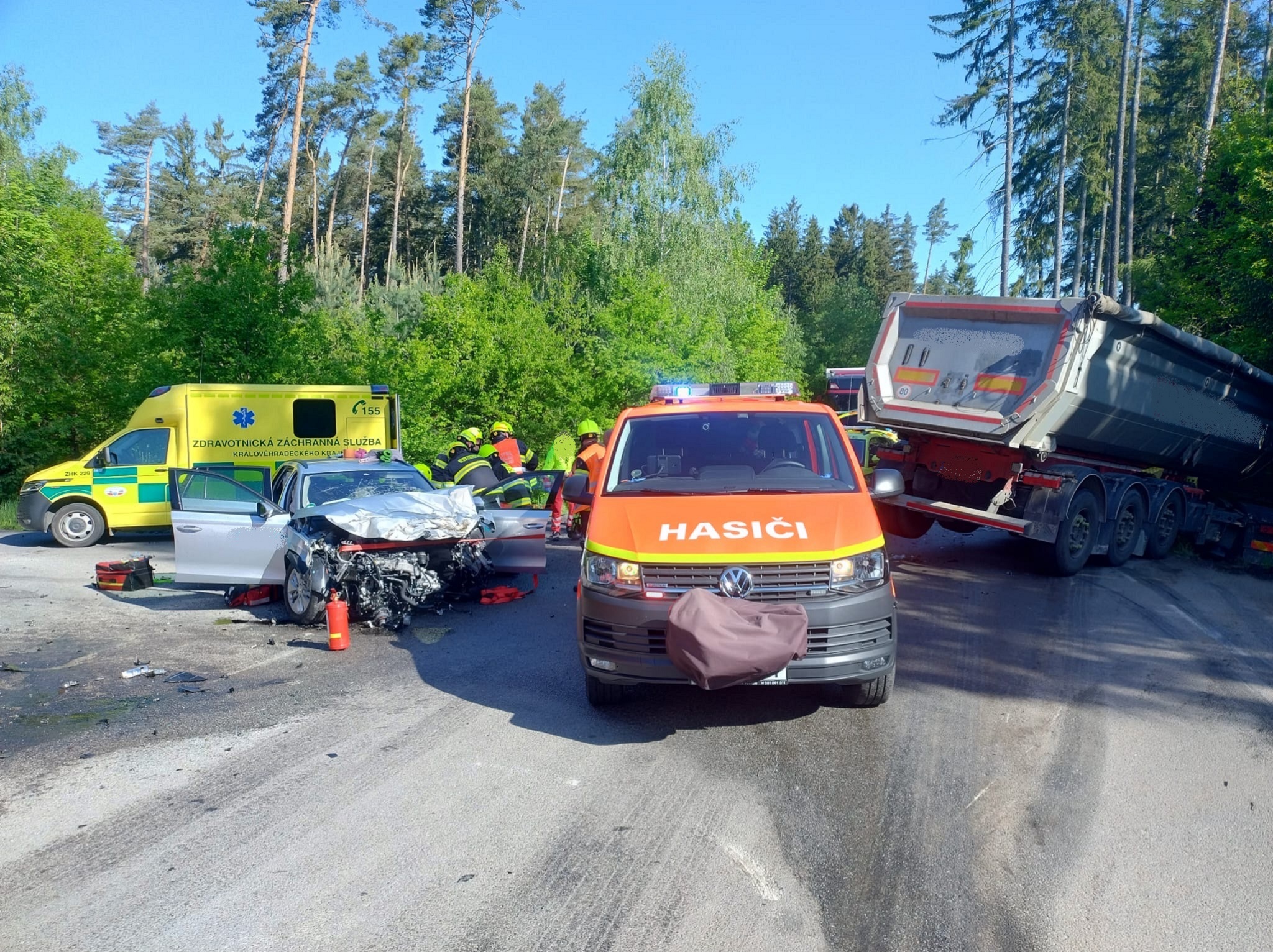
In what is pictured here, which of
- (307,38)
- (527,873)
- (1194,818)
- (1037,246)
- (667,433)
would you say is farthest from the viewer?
(1037,246)

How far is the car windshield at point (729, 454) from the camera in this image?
20.9ft

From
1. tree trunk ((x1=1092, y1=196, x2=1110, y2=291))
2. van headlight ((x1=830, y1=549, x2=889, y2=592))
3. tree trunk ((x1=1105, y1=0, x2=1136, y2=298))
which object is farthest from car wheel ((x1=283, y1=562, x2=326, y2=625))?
tree trunk ((x1=1092, y1=196, x2=1110, y2=291))

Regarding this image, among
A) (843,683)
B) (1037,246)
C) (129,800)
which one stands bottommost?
(129,800)

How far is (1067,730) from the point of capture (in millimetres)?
5922

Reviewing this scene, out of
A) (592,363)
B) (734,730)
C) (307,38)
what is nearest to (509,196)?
(307,38)

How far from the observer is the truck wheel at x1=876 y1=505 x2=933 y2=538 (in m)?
13.1

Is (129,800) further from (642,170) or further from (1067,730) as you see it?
(642,170)

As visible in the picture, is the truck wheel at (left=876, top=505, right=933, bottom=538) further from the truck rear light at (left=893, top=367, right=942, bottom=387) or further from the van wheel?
the van wheel

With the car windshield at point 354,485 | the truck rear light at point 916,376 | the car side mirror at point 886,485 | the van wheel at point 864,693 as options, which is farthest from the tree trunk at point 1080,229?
the van wheel at point 864,693

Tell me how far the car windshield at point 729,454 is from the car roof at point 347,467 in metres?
4.45

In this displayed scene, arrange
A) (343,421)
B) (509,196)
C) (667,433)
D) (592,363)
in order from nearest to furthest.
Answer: (667,433) → (343,421) → (592,363) → (509,196)

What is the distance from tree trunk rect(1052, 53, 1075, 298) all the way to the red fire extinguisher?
31875mm

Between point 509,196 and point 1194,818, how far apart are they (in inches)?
1799

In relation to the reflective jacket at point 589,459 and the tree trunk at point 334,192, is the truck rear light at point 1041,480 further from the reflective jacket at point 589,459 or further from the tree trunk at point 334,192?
the tree trunk at point 334,192
